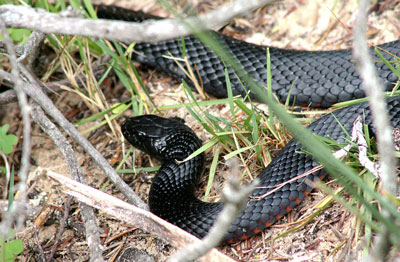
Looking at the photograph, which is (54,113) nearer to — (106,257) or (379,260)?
(106,257)

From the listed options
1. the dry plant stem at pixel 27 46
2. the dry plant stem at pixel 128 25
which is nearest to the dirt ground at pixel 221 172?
the dry plant stem at pixel 27 46

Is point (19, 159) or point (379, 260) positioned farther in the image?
point (19, 159)

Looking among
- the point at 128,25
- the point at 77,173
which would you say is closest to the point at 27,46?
the point at 77,173

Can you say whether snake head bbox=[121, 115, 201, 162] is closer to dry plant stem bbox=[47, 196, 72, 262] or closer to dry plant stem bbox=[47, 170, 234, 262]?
dry plant stem bbox=[47, 196, 72, 262]

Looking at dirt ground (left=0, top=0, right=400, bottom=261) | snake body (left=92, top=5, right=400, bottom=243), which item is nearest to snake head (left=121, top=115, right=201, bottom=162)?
snake body (left=92, top=5, right=400, bottom=243)

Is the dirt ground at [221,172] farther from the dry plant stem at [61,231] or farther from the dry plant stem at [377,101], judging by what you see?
the dry plant stem at [377,101]

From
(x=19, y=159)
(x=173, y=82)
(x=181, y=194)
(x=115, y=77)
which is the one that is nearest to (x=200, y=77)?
(x=173, y=82)
